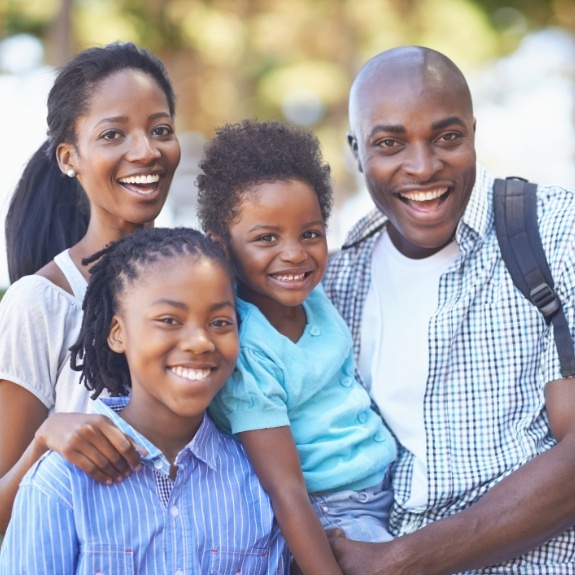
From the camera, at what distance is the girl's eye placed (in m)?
3.64

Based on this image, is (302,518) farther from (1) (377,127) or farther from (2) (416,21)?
(2) (416,21)

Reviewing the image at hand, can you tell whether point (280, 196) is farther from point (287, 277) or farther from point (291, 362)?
point (291, 362)

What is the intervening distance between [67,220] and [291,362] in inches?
49.7

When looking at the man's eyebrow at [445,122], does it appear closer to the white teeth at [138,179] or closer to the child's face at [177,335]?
the white teeth at [138,179]

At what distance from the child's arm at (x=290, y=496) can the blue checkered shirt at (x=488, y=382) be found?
0.53 m

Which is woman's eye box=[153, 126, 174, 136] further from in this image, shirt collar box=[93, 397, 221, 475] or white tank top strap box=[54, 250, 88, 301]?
shirt collar box=[93, 397, 221, 475]

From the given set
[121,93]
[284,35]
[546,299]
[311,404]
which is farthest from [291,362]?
[284,35]

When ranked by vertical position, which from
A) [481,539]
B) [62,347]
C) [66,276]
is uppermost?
[66,276]

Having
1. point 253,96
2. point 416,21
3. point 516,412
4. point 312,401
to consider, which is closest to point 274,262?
point 312,401

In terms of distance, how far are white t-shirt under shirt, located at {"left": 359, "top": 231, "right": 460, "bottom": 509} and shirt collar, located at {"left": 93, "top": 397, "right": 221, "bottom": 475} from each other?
0.78 m

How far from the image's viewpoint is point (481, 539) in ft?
10.9

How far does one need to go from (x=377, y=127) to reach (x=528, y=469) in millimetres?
1414

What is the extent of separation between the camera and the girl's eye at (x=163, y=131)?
3.64 m

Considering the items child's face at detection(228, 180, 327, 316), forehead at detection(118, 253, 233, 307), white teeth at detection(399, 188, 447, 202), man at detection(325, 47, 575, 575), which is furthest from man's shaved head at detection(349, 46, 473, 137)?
forehead at detection(118, 253, 233, 307)
